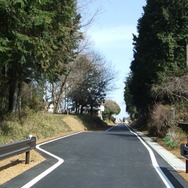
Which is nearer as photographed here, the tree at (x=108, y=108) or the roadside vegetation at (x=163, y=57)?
the roadside vegetation at (x=163, y=57)

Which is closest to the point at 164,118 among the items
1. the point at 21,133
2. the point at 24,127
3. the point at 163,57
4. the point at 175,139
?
the point at 175,139

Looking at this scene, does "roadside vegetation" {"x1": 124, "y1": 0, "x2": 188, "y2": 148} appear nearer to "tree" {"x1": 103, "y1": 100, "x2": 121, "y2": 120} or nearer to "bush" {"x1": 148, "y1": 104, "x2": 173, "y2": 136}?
"bush" {"x1": 148, "y1": 104, "x2": 173, "y2": 136}

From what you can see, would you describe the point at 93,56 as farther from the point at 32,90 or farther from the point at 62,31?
the point at 62,31

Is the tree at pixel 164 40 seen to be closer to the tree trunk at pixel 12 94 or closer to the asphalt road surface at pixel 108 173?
the tree trunk at pixel 12 94

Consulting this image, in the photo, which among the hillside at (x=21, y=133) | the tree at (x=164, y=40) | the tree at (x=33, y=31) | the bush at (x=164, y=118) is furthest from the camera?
the tree at (x=164, y=40)

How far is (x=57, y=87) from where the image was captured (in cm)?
5784

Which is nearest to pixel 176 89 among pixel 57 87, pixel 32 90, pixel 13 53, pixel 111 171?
pixel 32 90

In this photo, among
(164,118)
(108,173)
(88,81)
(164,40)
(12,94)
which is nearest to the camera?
(108,173)

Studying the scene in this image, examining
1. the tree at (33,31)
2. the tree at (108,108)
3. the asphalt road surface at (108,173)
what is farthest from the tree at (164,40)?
the tree at (108,108)

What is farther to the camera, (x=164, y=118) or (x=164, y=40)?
(x=164, y=40)

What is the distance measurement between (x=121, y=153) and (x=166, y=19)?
23.0 m

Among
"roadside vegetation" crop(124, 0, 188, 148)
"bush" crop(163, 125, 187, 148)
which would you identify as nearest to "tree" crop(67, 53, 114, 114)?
"roadside vegetation" crop(124, 0, 188, 148)

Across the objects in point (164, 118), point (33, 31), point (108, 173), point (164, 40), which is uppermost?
point (164, 40)

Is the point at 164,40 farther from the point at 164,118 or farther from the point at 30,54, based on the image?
the point at 30,54
